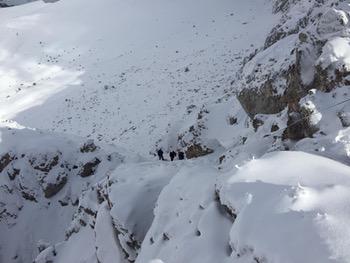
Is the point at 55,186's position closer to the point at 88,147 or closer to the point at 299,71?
the point at 88,147

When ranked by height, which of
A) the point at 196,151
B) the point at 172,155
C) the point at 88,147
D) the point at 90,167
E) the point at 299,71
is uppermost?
the point at 299,71

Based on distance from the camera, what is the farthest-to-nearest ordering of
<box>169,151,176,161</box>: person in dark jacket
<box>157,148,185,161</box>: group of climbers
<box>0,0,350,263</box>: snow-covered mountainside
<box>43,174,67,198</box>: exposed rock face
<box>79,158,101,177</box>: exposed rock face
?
<box>43,174,67,198</box>: exposed rock face
<box>79,158,101,177</box>: exposed rock face
<box>169,151,176,161</box>: person in dark jacket
<box>157,148,185,161</box>: group of climbers
<box>0,0,350,263</box>: snow-covered mountainside

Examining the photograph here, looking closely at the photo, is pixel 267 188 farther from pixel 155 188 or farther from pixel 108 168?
pixel 108 168

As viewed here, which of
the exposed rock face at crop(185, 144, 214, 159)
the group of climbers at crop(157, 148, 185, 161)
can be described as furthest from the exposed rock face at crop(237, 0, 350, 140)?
the group of climbers at crop(157, 148, 185, 161)

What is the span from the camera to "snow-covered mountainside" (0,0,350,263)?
26.2ft

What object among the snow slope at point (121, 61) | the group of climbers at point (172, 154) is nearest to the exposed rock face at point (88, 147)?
the snow slope at point (121, 61)

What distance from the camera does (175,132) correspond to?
68.2 ft

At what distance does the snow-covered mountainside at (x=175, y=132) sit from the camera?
8000 millimetres

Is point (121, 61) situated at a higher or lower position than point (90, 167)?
lower

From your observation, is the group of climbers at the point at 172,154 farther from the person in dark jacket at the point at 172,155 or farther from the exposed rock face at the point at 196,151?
the exposed rock face at the point at 196,151

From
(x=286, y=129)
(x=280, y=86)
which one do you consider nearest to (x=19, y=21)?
(x=280, y=86)

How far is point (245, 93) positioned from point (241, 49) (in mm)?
15788

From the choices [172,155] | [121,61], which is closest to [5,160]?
[172,155]

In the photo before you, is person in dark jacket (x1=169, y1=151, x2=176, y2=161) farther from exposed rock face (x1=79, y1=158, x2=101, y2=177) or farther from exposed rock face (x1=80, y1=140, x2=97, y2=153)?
exposed rock face (x1=80, y1=140, x2=97, y2=153)
